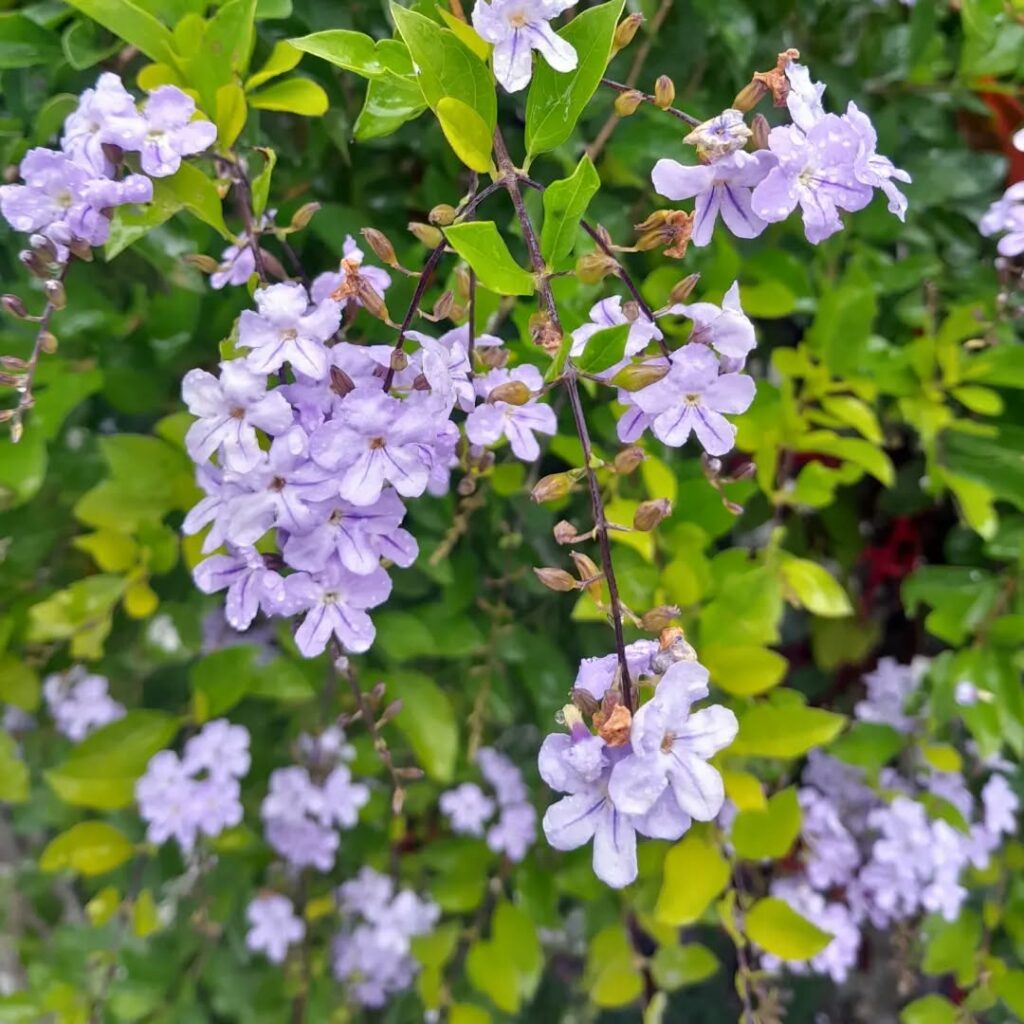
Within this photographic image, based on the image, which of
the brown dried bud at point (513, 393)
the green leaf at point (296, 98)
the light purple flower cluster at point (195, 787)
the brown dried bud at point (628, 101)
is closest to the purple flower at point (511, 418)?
the brown dried bud at point (513, 393)

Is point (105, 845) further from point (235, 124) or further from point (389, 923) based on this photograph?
point (235, 124)

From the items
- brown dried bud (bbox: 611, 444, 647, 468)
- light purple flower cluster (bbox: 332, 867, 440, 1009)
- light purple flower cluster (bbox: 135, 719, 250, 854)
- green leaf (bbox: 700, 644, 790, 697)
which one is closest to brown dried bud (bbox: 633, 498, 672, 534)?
brown dried bud (bbox: 611, 444, 647, 468)

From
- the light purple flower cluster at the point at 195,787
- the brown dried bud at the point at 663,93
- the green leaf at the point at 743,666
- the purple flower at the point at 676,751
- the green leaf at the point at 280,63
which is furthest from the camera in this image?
the light purple flower cluster at the point at 195,787

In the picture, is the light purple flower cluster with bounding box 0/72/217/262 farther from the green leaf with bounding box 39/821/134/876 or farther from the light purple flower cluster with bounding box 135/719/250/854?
the green leaf with bounding box 39/821/134/876

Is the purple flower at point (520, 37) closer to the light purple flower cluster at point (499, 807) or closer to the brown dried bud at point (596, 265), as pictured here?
the brown dried bud at point (596, 265)

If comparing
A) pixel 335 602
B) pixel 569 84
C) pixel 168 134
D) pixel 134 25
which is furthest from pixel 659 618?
pixel 134 25

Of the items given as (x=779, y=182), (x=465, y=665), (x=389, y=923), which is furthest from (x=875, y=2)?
(x=389, y=923)
